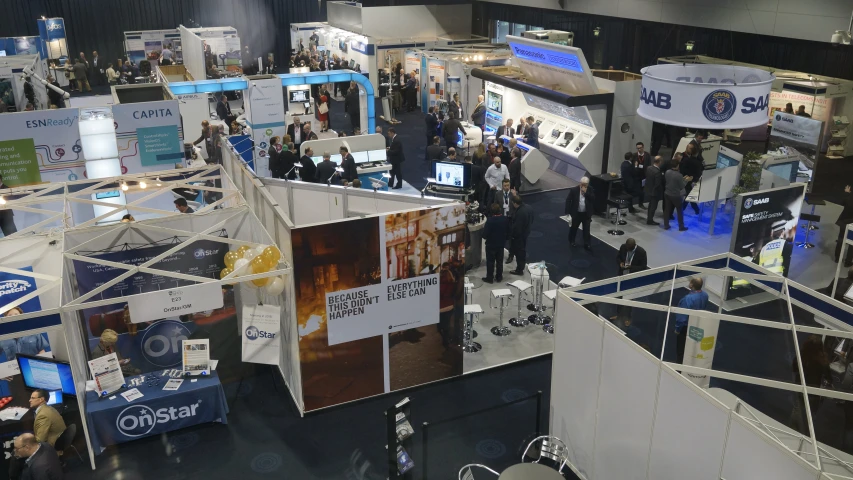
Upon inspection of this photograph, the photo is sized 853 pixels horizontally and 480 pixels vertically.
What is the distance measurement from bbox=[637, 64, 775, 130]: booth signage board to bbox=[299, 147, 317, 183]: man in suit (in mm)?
6824

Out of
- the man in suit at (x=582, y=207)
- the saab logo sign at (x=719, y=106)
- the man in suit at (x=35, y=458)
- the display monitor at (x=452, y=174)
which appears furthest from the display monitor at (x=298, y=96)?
the saab logo sign at (x=719, y=106)

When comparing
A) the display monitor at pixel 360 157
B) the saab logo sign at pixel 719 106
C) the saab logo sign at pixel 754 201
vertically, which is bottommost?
the display monitor at pixel 360 157

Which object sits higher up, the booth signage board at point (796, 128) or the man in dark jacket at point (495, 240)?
the booth signage board at point (796, 128)

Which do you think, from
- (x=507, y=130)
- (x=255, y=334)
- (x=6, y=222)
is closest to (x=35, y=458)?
(x=255, y=334)

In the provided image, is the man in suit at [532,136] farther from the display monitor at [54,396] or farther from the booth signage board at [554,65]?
the display monitor at [54,396]

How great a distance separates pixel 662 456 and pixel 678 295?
476 centimetres

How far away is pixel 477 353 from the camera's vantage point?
809cm

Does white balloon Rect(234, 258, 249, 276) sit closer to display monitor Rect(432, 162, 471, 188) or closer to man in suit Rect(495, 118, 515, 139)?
display monitor Rect(432, 162, 471, 188)

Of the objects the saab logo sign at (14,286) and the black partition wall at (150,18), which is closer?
the saab logo sign at (14,286)

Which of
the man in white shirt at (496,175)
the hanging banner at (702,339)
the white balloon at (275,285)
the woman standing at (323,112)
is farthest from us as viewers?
the woman standing at (323,112)

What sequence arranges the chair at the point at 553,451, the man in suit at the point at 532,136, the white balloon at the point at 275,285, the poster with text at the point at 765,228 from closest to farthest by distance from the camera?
the chair at the point at 553,451
the white balloon at the point at 275,285
the poster with text at the point at 765,228
the man in suit at the point at 532,136

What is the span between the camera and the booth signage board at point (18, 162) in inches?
397

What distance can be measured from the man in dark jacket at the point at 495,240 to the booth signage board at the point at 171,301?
13.2 ft

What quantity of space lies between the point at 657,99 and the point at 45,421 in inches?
229
